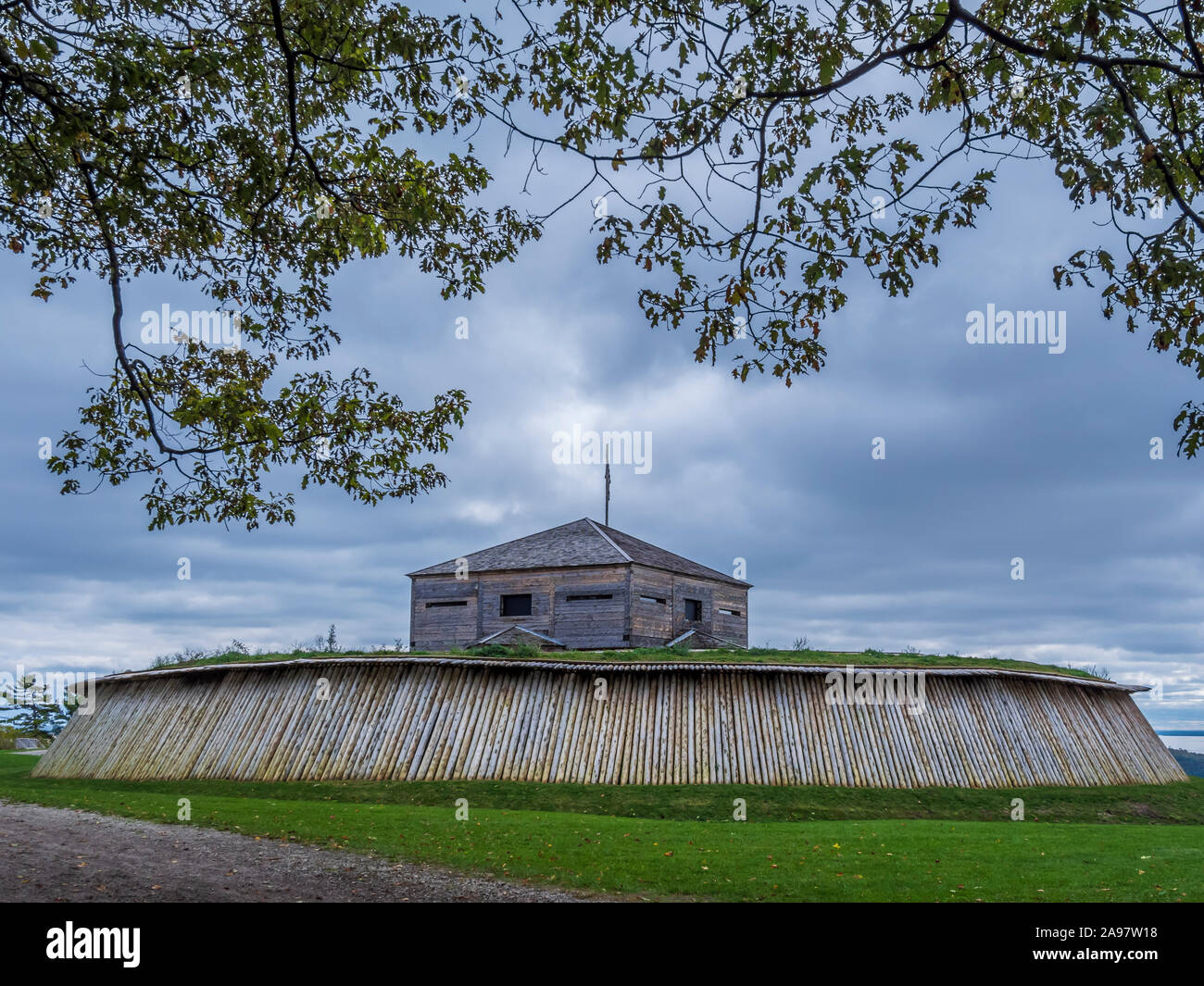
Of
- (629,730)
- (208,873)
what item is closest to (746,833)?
(629,730)

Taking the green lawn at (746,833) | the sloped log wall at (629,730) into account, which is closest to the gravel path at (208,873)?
the green lawn at (746,833)

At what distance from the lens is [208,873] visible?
992cm

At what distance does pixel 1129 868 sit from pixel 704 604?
2397cm

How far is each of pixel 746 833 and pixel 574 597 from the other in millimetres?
18407

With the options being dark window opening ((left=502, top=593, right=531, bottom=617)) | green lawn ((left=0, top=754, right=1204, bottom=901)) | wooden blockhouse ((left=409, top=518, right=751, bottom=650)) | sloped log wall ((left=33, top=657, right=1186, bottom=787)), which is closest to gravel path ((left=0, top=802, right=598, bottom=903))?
green lawn ((left=0, top=754, right=1204, bottom=901))

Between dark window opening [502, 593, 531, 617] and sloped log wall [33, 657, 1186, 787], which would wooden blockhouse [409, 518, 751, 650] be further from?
sloped log wall [33, 657, 1186, 787]

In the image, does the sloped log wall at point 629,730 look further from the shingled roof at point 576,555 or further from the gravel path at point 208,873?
the shingled roof at point 576,555

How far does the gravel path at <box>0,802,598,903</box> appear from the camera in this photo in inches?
345

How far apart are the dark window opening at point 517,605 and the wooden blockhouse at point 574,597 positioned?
35mm

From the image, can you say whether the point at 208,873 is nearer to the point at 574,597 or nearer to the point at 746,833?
the point at 746,833

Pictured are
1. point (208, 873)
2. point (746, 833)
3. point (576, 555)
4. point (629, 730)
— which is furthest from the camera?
point (576, 555)

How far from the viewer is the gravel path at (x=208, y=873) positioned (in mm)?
8766
